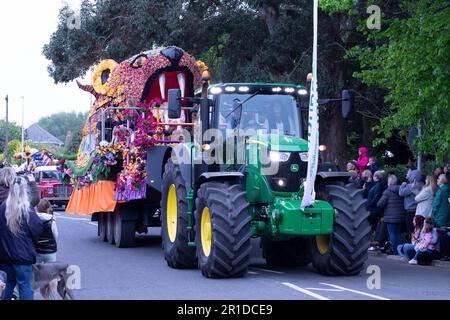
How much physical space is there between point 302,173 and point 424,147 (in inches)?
240

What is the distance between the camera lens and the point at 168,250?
1709 cm

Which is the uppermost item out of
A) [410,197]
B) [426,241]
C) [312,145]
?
[312,145]

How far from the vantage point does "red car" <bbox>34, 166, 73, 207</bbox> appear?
134 feet

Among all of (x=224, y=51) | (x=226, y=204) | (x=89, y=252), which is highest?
(x=224, y=51)

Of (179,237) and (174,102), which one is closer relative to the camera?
(174,102)

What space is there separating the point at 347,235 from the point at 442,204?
509 cm

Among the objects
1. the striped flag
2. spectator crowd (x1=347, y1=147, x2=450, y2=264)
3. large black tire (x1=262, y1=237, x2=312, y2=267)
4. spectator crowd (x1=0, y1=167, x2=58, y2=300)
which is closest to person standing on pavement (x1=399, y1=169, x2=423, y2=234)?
spectator crowd (x1=347, y1=147, x2=450, y2=264)

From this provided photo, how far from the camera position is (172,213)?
57.5ft

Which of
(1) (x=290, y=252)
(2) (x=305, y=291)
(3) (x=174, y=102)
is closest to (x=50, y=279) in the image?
(2) (x=305, y=291)

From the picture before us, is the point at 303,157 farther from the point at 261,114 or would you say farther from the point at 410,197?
the point at 410,197

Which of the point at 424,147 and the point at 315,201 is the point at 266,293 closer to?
the point at 315,201

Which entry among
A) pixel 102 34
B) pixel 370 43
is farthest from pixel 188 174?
pixel 102 34
